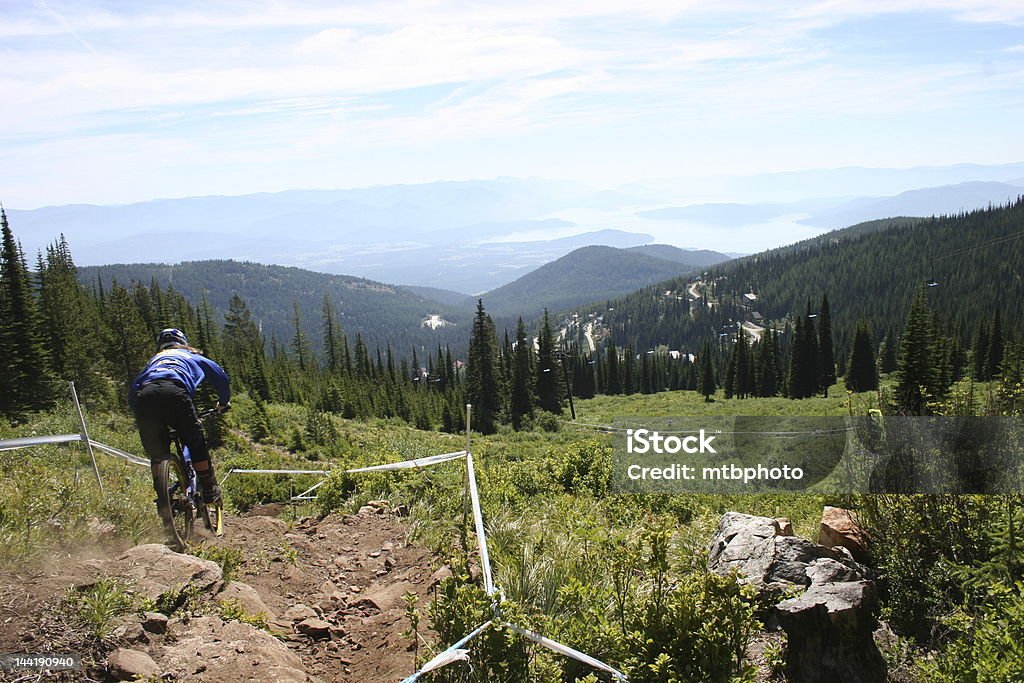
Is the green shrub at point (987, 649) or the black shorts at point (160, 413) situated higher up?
the black shorts at point (160, 413)

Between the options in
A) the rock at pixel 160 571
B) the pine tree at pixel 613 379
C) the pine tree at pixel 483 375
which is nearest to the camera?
the rock at pixel 160 571

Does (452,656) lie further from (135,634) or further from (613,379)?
(613,379)

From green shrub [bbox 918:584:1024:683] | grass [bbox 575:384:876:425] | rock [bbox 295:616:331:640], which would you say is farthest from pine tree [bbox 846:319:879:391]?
rock [bbox 295:616:331:640]

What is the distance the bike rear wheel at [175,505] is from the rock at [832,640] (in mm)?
5665

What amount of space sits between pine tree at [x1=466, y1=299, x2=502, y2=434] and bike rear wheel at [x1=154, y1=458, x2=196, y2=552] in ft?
160

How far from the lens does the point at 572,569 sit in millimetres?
Result: 5457

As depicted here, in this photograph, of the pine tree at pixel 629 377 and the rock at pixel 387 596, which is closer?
the rock at pixel 387 596

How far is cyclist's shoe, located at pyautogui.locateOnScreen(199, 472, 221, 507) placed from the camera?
6.82 m

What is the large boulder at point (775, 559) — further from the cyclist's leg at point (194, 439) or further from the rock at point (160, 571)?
the cyclist's leg at point (194, 439)

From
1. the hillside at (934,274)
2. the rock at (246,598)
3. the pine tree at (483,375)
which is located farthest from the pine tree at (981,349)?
the rock at (246,598)

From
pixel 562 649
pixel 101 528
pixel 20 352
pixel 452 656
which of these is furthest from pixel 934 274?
pixel 101 528

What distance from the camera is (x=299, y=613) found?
5.40 meters

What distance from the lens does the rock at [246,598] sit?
5068 millimetres

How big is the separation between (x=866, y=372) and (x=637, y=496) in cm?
7126
